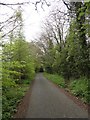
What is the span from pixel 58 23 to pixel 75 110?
1023 inches

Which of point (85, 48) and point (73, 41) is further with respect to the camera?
point (73, 41)

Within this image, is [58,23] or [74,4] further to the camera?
[58,23]

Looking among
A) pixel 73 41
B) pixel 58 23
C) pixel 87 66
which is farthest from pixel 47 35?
pixel 87 66

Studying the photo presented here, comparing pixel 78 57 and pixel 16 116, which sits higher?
pixel 78 57

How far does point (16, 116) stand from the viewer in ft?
29.2

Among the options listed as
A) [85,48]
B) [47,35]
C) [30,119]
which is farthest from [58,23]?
[30,119]

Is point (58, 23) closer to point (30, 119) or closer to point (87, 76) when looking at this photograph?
point (87, 76)

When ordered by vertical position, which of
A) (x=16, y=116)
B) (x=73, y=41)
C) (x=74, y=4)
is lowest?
(x=16, y=116)

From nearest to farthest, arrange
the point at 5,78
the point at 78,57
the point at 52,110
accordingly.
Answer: the point at 52,110
the point at 5,78
the point at 78,57

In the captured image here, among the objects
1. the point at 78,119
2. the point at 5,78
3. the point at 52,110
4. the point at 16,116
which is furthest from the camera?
the point at 5,78

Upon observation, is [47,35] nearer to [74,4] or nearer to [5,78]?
[74,4]

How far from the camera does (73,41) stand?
1842 centimetres

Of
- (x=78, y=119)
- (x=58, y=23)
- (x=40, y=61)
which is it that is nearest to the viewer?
(x=78, y=119)

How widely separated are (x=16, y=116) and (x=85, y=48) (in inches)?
380
